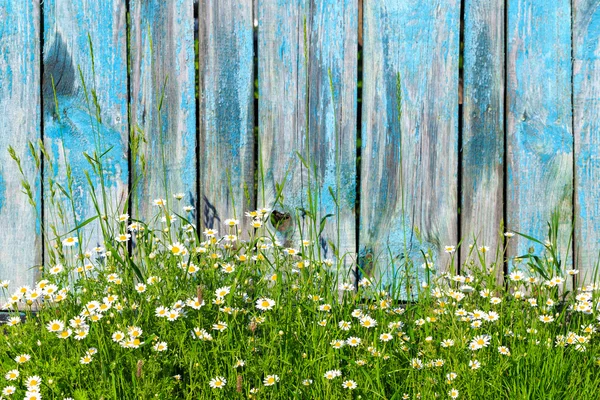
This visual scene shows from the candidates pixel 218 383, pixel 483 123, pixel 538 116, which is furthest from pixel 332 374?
pixel 538 116

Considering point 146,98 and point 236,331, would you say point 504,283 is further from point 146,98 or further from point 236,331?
point 146,98

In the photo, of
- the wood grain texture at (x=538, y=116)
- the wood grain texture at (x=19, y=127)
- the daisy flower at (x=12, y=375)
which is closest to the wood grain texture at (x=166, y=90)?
the wood grain texture at (x=19, y=127)

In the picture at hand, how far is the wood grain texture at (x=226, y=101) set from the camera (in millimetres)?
2963

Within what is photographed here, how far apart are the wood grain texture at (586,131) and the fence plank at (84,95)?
1.74 meters

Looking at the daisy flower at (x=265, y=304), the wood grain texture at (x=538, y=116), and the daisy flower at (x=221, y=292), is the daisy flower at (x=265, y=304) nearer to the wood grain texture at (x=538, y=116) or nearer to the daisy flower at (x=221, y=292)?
the daisy flower at (x=221, y=292)


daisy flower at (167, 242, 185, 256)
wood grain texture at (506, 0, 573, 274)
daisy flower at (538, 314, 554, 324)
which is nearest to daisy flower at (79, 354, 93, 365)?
daisy flower at (167, 242, 185, 256)

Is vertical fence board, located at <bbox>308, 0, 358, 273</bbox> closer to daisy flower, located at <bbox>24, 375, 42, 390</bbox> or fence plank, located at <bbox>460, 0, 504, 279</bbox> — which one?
fence plank, located at <bbox>460, 0, 504, 279</bbox>

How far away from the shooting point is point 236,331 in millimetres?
2471

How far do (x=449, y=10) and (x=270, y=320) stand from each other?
4.54 feet

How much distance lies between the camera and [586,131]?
2961mm

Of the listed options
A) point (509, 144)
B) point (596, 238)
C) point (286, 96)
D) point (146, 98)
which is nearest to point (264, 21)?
point (286, 96)

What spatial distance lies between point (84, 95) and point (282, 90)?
78 centimetres

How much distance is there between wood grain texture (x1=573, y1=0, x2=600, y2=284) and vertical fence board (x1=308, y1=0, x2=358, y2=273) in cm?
85

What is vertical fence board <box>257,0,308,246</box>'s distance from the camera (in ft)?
9.68
